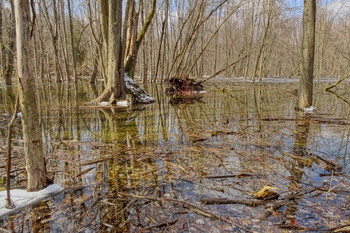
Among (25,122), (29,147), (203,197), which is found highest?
(25,122)

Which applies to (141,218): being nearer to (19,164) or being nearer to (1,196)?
(1,196)

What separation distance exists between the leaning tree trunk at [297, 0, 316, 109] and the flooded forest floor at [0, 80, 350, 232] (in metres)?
2.56

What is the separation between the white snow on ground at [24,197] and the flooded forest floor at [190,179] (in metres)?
0.08

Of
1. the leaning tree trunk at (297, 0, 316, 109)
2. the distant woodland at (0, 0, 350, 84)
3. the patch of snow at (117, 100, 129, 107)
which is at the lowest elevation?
the patch of snow at (117, 100, 129, 107)

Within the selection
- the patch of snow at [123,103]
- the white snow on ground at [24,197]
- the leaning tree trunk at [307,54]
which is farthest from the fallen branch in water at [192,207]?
the patch of snow at [123,103]

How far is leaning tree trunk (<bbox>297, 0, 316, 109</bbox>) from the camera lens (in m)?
7.61

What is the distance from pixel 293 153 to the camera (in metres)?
3.96

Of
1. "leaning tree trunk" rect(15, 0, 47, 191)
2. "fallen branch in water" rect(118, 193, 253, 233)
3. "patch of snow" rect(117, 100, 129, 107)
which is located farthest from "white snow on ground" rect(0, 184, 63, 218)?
"patch of snow" rect(117, 100, 129, 107)

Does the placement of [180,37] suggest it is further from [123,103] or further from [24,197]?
[24,197]

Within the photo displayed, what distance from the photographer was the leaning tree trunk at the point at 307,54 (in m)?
7.61

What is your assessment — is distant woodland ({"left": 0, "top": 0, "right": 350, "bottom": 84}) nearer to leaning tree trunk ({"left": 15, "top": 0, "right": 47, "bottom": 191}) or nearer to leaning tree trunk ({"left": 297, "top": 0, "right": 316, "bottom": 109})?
leaning tree trunk ({"left": 297, "top": 0, "right": 316, "bottom": 109})

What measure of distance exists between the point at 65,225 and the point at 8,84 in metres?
23.1

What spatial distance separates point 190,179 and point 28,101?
6.44 ft

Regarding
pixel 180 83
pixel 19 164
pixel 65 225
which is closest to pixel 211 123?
pixel 19 164
